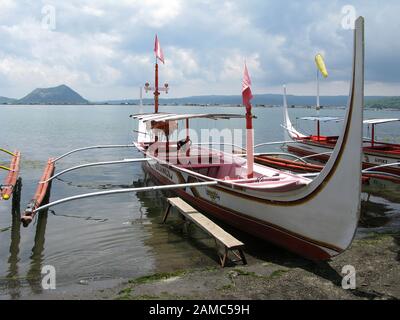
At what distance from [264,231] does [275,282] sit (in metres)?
2.17

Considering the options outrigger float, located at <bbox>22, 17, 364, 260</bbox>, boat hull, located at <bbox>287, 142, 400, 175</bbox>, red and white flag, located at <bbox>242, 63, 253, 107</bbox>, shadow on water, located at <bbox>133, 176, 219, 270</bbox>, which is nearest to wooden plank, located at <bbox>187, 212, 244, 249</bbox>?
shadow on water, located at <bbox>133, 176, 219, 270</bbox>

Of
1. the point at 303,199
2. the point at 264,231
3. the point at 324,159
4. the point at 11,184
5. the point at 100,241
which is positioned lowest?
the point at 100,241

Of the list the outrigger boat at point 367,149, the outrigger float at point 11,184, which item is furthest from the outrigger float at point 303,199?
the outrigger boat at point 367,149

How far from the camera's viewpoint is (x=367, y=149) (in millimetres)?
17984

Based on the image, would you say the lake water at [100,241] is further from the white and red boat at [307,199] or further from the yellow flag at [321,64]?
the yellow flag at [321,64]

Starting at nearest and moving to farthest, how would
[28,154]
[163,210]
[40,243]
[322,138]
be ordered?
[40,243] → [163,210] → [322,138] → [28,154]

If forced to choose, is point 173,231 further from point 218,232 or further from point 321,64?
point 321,64

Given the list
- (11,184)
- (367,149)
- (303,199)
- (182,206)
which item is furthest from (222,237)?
(367,149)

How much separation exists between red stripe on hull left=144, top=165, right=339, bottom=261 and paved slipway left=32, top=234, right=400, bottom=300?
208 millimetres

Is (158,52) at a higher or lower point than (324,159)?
higher
